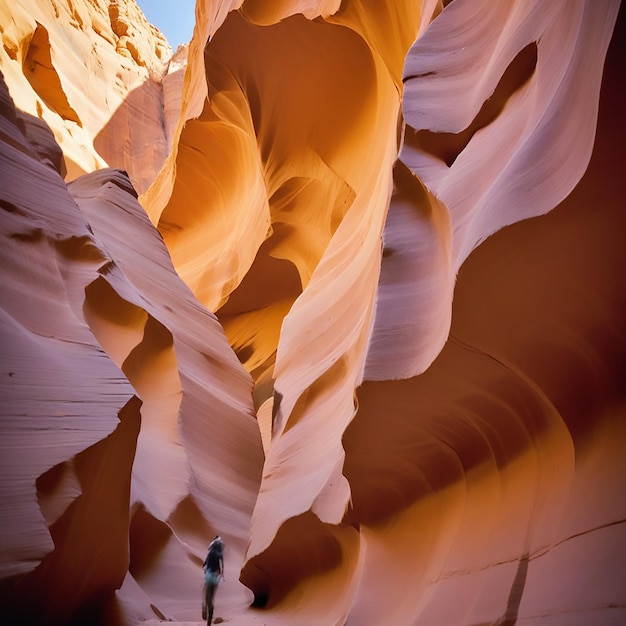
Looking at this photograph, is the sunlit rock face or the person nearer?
the sunlit rock face

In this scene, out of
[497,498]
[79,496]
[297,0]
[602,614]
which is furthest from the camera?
[297,0]

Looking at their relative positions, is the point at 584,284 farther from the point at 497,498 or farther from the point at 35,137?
the point at 35,137

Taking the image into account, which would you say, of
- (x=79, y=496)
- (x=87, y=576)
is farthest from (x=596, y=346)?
(x=87, y=576)

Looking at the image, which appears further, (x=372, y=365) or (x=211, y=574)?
(x=211, y=574)

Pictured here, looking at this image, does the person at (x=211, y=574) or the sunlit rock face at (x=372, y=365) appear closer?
the sunlit rock face at (x=372, y=365)

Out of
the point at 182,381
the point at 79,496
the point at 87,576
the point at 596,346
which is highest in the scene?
the point at 596,346

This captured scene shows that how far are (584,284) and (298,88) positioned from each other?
6.94 m

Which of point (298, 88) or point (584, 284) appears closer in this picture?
point (584, 284)

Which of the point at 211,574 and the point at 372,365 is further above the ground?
the point at 372,365

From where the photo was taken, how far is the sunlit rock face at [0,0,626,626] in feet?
8.50

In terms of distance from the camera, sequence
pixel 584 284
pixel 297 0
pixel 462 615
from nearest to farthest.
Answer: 1. pixel 584 284
2. pixel 462 615
3. pixel 297 0

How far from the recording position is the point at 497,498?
3266mm

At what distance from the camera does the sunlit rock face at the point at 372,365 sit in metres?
2.59

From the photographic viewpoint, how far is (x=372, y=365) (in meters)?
3.45
